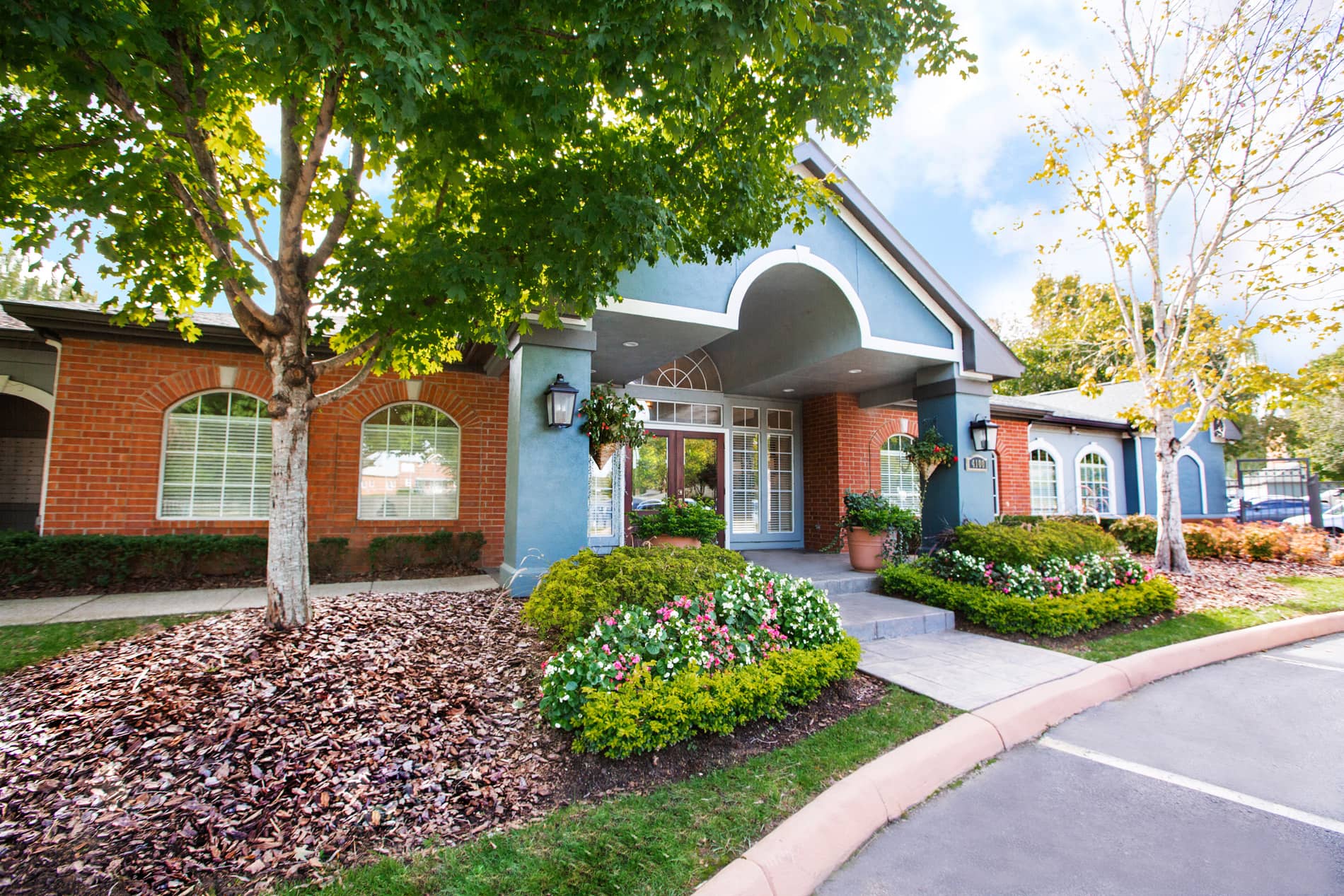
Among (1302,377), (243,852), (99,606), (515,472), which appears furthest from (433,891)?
(1302,377)

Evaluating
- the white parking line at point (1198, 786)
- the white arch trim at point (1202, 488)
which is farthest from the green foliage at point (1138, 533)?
the white parking line at point (1198, 786)

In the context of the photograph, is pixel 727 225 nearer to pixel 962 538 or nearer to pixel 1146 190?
pixel 962 538

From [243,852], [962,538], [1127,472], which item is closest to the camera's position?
[243,852]

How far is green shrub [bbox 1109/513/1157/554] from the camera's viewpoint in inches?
416

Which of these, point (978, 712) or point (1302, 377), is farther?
point (1302, 377)

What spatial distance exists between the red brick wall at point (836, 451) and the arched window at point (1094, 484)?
598cm

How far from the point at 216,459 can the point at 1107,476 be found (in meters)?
19.3

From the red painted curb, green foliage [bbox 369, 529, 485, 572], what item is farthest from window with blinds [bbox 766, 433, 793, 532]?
the red painted curb

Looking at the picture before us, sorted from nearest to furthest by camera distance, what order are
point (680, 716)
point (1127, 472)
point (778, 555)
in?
point (680, 716), point (778, 555), point (1127, 472)

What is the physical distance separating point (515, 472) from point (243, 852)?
157 inches

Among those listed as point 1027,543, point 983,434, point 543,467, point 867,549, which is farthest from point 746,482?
point 543,467

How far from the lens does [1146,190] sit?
27.9ft

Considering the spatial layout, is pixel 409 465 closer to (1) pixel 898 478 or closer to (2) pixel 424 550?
(2) pixel 424 550

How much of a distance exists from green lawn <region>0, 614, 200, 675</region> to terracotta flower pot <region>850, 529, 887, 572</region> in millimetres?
7372
